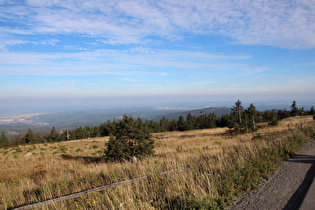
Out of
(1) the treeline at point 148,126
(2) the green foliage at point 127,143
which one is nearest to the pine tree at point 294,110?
(1) the treeline at point 148,126

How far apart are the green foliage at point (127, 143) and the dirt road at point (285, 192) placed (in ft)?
24.2

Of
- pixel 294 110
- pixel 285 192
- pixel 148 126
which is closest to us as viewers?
pixel 285 192

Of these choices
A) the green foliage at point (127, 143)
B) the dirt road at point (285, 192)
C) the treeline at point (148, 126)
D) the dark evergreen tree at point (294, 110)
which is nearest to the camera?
the dirt road at point (285, 192)

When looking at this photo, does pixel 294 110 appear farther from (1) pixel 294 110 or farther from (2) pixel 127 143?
(2) pixel 127 143

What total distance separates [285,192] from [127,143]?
28.0 ft

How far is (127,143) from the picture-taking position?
10977 mm

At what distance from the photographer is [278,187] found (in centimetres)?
433

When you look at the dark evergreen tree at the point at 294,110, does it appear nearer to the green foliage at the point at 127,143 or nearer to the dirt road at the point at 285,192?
the green foliage at the point at 127,143

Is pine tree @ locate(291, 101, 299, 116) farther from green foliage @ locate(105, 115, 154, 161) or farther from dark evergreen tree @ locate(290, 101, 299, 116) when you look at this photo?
green foliage @ locate(105, 115, 154, 161)

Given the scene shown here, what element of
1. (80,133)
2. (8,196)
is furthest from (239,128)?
(80,133)

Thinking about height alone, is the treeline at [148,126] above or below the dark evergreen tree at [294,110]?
below

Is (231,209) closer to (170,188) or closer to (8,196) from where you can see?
(170,188)

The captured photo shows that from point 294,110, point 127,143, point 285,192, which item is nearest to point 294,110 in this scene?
point 294,110

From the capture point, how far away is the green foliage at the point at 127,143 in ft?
35.1
